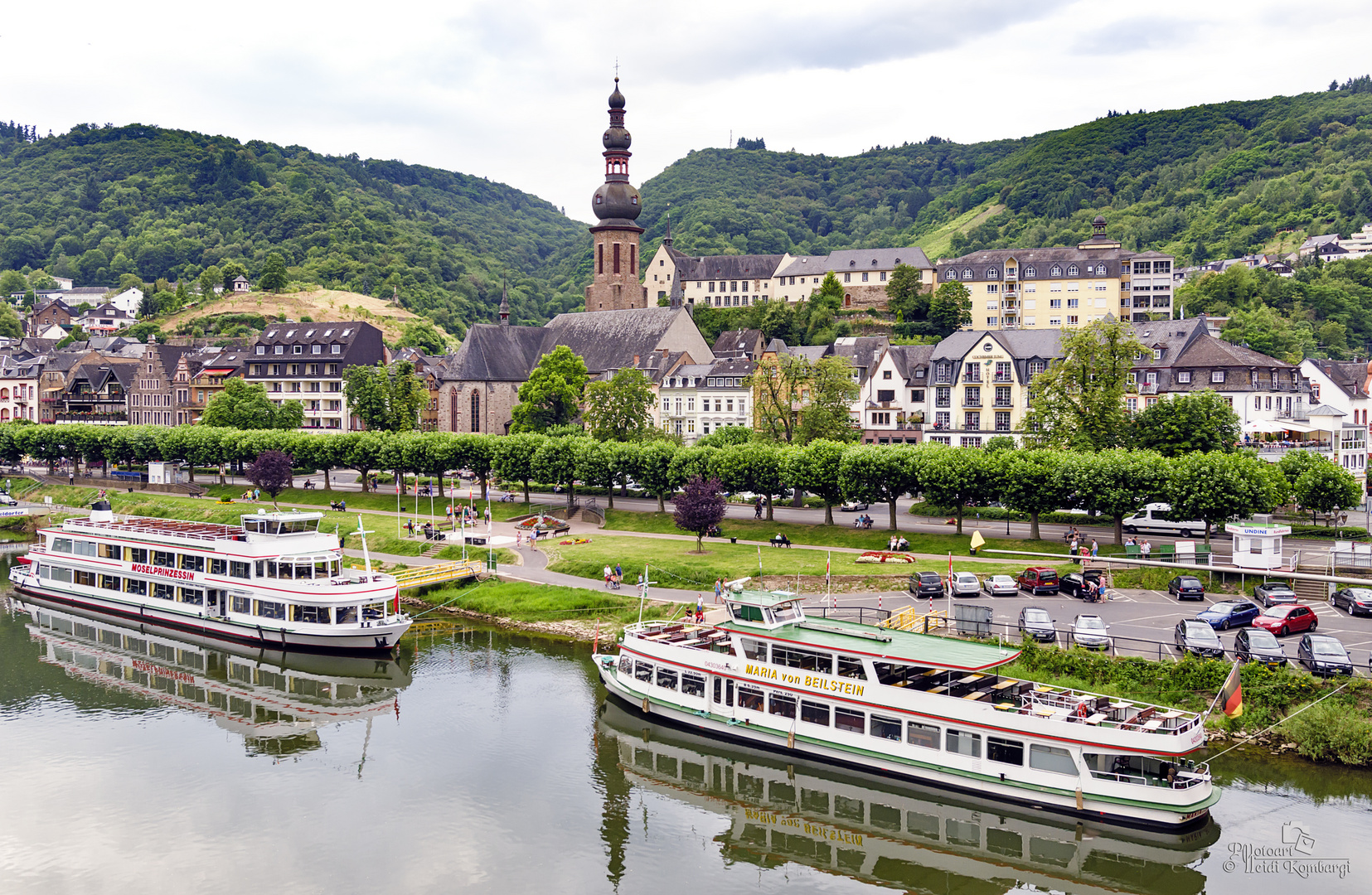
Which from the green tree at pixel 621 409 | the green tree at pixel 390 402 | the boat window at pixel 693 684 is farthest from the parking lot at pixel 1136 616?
the green tree at pixel 390 402

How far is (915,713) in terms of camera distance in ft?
122

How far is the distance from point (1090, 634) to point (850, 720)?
11356 mm

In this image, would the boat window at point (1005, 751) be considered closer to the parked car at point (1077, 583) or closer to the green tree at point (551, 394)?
the parked car at point (1077, 583)

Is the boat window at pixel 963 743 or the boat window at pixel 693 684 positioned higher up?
the boat window at pixel 693 684

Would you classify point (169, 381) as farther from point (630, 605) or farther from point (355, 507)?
point (630, 605)

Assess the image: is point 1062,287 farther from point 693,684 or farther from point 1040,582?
point 693,684

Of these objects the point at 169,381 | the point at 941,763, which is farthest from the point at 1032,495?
the point at 169,381

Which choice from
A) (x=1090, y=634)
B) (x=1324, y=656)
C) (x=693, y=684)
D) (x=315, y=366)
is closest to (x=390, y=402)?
(x=315, y=366)

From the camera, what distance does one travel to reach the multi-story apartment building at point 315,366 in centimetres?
13900

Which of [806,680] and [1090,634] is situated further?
[1090,634]

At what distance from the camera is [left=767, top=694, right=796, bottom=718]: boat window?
132ft

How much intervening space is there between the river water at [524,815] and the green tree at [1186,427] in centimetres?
4045

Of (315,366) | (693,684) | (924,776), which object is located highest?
(315,366)

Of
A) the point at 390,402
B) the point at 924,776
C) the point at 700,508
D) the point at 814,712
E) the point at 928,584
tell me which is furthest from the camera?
the point at 390,402
